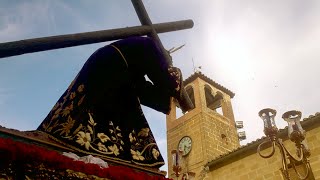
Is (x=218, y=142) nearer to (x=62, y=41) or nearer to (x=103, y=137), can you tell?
(x=103, y=137)

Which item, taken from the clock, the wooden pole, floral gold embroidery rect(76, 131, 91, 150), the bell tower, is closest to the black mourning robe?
floral gold embroidery rect(76, 131, 91, 150)

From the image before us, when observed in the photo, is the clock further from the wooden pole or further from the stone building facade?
the wooden pole

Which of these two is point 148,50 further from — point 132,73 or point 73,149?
point 73,149

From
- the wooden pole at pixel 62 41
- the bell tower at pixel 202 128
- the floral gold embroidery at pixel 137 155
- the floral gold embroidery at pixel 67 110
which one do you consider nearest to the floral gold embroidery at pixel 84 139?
the floral gold embroidery at pixel 67 110

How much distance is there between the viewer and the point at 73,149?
163 centimetres

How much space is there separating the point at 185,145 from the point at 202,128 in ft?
5.78

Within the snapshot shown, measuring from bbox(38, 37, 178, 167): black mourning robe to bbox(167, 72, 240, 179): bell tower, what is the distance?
15282 millimetres

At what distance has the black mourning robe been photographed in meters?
1.75

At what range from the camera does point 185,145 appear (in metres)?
20.5

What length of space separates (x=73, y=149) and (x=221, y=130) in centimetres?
2049

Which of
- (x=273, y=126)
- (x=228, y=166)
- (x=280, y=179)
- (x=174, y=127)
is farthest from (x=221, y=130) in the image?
(x=273, y=126)

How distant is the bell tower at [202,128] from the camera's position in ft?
62.6

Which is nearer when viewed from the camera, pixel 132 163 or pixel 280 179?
pixel 132 163

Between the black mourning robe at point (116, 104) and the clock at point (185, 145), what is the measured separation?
18.1 m
